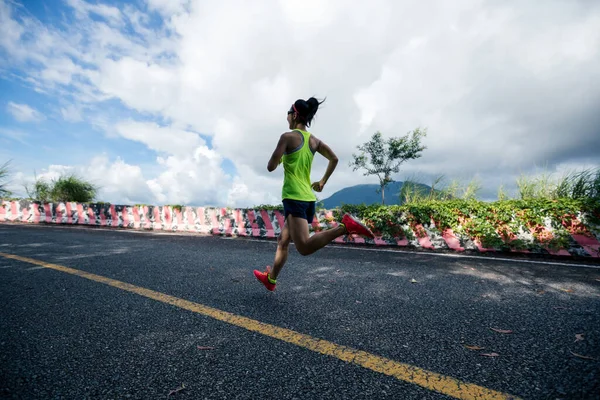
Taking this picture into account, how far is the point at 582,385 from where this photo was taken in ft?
5.11

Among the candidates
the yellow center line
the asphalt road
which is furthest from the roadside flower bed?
the yellow center line

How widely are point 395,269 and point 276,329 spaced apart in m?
2.94

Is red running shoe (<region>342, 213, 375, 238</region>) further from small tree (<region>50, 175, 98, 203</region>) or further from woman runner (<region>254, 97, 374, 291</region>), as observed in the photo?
small tree (<region>50, 175, 98, 203</region>)

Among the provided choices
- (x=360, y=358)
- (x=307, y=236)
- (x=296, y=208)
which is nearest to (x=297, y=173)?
(x=296, y=208)

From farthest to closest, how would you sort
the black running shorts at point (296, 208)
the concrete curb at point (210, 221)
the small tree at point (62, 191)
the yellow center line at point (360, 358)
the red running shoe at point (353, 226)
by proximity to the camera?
the small tree at point (62, 191) < the concrete curb at point (210, 221) < the black running shorts at point (296, 208) < the red running shoe at point (353, 226) < the yellow center line at point (360, 358)

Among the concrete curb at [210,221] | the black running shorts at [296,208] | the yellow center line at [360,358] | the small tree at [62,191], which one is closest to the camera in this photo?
the yellow center line at [360,358]

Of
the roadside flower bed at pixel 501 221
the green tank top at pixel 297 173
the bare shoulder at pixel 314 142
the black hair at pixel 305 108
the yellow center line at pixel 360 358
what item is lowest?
the yellow center line at pixel 360 358

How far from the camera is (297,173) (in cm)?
317

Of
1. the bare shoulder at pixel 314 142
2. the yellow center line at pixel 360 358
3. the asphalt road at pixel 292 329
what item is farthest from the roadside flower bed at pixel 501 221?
the yellow center line at pixel 360 358

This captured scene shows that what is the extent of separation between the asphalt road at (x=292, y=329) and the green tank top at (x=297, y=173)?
3.65 ft

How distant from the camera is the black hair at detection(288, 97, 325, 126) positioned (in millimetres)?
3184

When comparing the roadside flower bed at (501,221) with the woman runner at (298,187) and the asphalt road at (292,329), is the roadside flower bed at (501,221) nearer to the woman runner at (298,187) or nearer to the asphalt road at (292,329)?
the asphalt road at (292,329)

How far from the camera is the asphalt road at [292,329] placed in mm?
1607

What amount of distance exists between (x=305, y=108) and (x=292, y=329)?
2221mm
